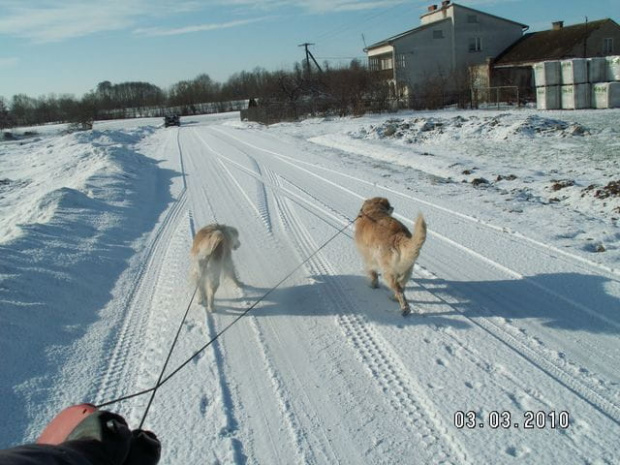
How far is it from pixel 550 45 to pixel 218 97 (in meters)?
74.1

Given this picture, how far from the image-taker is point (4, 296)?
17.2 ft

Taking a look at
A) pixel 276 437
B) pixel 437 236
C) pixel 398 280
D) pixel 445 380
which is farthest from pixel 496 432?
pixel 437 236

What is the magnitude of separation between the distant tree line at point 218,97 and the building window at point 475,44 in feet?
34.3

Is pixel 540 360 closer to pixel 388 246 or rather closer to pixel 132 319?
pixel 388 246

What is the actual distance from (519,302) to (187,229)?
5691mm

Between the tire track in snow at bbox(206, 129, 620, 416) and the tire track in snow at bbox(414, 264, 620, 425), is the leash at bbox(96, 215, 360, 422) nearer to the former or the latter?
the tire track in snow at bbox(414, 264, 620, 425)

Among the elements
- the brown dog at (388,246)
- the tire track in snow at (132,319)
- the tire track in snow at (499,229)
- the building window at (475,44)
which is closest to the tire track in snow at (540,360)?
the brown dog at (388,246)

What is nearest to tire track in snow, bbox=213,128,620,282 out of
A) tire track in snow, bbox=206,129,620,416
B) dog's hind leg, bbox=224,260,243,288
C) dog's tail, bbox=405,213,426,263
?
tire track in snow, bbox=206,129,620,416

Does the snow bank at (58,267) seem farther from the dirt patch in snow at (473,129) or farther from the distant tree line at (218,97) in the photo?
the distant tree line at (218,97)

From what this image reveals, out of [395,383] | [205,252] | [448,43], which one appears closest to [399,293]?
[395,383]

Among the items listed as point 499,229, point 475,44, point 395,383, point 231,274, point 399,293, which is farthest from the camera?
point 475,44

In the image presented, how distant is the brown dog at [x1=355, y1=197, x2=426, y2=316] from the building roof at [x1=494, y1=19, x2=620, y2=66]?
35964mm

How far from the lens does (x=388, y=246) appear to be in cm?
504

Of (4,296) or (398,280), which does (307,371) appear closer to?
(398,280)
